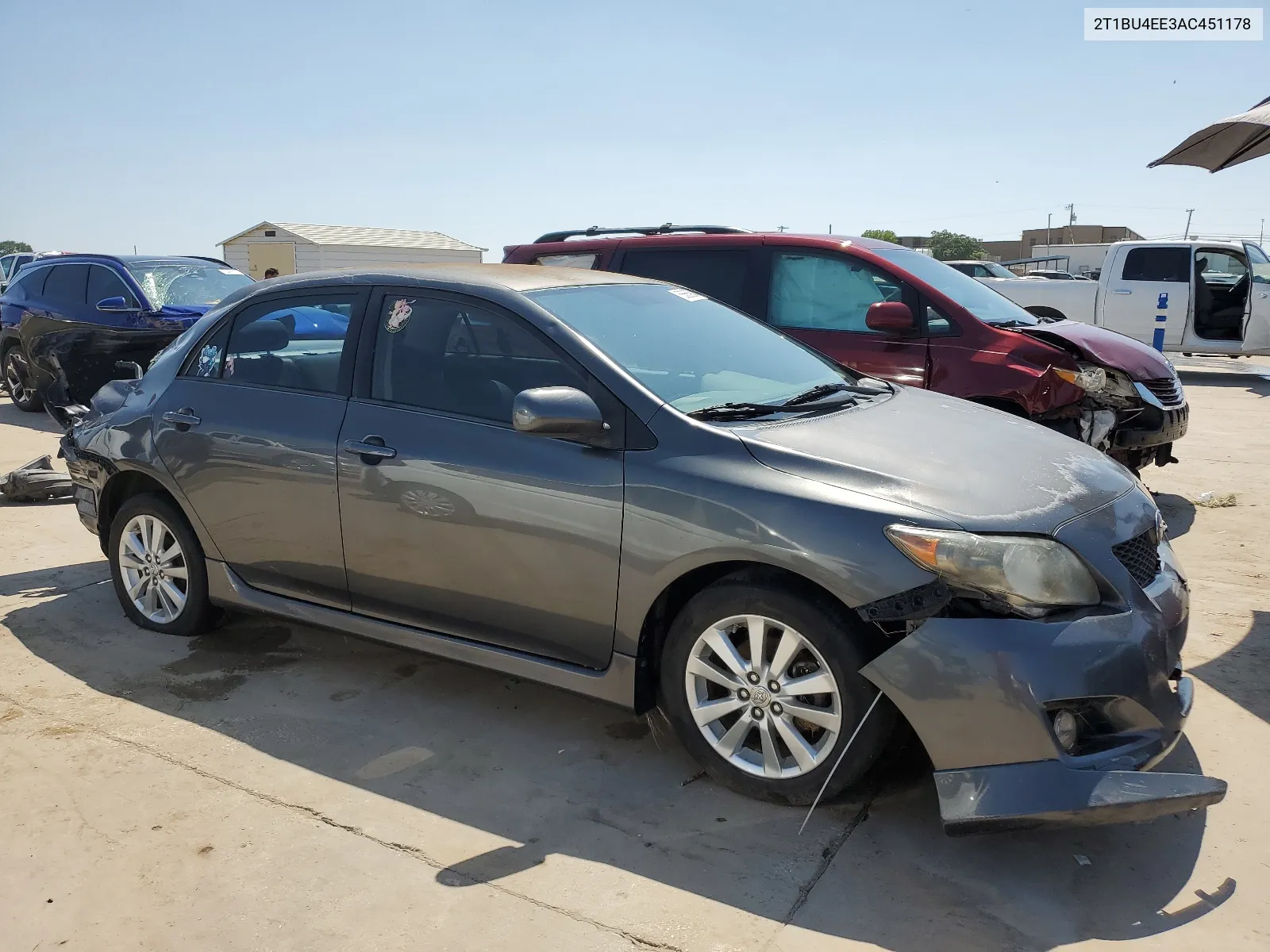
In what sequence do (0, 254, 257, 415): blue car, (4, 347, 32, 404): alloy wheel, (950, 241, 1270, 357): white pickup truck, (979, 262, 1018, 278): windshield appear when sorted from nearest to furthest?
(0, 254, 257, 415): blue car
(4, 347, 32, 404): alloy wheel
(950, 241, 1270, 357): white pickup truck
(979, 262, 1018, 278): windshield

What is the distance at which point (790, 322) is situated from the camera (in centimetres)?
679

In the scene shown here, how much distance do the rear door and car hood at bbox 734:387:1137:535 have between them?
12981 mm

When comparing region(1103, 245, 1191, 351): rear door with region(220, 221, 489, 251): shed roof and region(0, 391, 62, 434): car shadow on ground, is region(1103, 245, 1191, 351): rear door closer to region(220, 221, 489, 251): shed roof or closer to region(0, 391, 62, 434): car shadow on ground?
region(0, 391, 62, 434): car shadow on ground

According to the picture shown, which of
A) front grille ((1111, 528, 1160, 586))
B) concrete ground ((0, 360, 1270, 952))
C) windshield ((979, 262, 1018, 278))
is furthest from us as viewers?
windshield ((979, 262, 1018, 278))

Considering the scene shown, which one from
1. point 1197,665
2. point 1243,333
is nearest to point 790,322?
point 1197,665

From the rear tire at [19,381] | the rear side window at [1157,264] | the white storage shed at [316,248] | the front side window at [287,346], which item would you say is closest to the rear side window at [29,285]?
the rear tire at [19,381]

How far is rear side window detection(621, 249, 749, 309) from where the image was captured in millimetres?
6934

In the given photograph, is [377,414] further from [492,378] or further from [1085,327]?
[1085,327]

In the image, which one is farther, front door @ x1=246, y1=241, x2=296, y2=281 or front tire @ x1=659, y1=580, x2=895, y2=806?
front door @ x1=246, y1=241, x2=296, y2=281

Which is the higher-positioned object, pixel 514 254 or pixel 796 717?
pixel 514 254

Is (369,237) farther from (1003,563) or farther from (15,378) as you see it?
(1003,563)

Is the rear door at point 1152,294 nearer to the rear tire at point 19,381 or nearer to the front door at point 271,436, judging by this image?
the front door at point 271,436

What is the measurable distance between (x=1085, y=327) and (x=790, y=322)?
216cm

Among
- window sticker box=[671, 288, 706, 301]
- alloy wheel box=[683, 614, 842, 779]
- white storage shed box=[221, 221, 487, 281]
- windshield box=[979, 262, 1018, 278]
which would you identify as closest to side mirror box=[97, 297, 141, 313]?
window sticker box=[671, 288, 706, 301]
